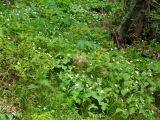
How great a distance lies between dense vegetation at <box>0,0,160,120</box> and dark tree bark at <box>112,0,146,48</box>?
22cm

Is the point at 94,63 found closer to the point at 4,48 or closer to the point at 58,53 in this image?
the point at 58,53

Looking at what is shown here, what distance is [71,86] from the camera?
6.70m

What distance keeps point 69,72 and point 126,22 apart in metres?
2.92

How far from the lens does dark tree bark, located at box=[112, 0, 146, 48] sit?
30.1 ft

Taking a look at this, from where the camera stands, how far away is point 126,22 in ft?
30.5

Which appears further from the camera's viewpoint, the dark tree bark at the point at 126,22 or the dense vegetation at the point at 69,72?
the dark tree bark at the point at 126,22

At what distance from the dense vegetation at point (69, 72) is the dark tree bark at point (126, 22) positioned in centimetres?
22

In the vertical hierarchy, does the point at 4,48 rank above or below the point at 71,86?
above

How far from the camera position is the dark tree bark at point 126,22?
362 inches

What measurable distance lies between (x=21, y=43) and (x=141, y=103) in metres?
2.62

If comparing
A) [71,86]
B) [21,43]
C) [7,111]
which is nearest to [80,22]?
[21,43]

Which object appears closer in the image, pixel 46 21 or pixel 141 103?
pixel 141 103

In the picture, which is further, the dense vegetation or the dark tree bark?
the dark tree bark

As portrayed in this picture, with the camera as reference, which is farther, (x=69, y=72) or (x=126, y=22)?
(x=126, y=22)
